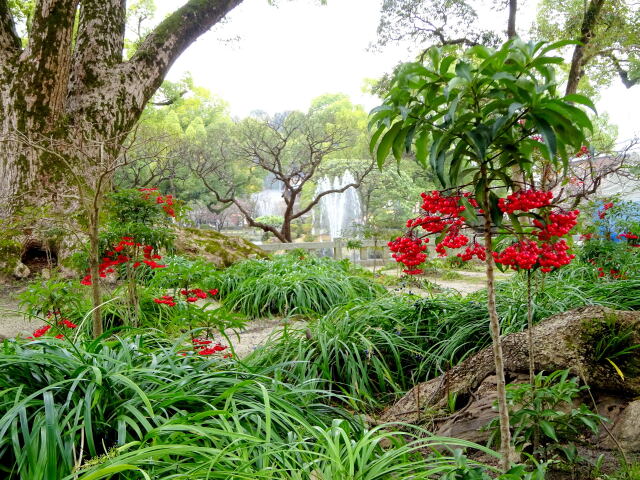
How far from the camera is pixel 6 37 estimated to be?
5.89 meters

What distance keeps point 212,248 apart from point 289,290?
304cm

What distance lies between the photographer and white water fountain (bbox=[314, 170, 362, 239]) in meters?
22.1

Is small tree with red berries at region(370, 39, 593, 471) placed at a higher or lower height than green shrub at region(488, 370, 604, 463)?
higher

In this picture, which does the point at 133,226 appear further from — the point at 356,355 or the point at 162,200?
the point at 356,355

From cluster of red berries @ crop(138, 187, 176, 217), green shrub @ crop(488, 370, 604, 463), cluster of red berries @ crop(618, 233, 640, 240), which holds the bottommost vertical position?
green shrub @ crop(488, 370, 604, 463)

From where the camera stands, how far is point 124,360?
1.85 meters

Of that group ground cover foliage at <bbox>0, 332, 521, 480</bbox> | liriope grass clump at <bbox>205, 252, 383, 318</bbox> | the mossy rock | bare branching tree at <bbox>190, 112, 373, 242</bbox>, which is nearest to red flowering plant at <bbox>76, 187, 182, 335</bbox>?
liriope grass clump at <bbox>205, 252, 383, 318</bbox>

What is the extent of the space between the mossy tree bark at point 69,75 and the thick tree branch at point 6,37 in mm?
11

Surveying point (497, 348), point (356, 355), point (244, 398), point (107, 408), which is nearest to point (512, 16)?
point (356, 355)

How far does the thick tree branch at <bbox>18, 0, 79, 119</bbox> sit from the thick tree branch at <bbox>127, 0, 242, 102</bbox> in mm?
826

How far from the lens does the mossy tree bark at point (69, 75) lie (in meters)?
5.57

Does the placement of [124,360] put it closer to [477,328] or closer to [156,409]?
[156,409]

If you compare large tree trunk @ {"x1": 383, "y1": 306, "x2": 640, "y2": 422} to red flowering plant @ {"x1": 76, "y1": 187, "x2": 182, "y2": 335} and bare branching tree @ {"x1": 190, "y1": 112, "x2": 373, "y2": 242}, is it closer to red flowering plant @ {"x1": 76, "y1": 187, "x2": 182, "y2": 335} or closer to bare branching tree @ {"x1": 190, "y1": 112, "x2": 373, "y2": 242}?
red flowering plant @ {"x1": 76, "y1": 187, "x2": 182, "y2": 335}

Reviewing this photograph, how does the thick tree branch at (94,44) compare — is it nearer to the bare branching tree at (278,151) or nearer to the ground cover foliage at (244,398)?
the ground cover foliage at (244,398)
